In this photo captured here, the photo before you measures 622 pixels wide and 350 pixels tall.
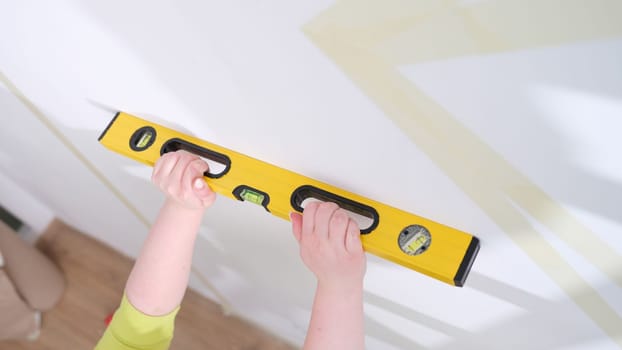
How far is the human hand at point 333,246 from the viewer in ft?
2.16

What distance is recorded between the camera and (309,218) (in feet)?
2.23

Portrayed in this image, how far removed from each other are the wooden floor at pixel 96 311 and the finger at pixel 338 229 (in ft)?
2.97

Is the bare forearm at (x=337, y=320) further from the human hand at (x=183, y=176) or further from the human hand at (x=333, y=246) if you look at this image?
the human hand at (x=183, y=176)

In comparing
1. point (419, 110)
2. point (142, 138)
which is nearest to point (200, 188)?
point (142, 138)

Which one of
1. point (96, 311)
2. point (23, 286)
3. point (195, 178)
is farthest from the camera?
point (96, 311)

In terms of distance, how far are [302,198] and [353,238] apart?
0.10 metres

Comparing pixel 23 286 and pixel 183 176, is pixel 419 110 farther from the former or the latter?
pixel 23 286

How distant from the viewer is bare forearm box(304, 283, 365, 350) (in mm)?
671

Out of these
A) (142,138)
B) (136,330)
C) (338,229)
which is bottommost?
(136,330)

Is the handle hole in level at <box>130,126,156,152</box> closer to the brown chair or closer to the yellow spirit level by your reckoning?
the yellow spirit level

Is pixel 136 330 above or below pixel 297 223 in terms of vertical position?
below

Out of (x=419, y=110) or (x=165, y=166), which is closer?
(x=419, y=110)

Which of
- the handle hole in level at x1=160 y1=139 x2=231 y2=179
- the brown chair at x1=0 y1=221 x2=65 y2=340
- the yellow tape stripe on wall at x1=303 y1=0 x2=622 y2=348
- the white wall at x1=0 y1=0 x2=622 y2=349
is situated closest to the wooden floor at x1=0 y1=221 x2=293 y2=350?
the brown chair at x1=0 y1=221 x2=65 y2=340

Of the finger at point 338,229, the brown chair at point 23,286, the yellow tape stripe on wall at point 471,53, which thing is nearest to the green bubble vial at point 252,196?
the finger at point 338,229
